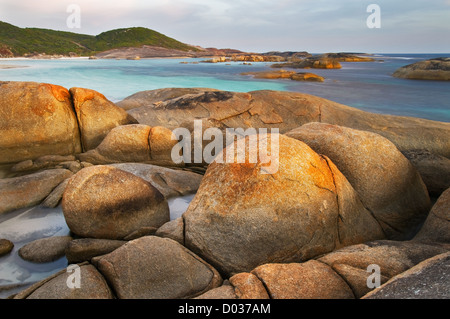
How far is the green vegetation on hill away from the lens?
67.0 m

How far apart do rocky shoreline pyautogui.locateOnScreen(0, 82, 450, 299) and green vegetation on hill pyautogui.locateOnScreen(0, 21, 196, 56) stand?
235ft

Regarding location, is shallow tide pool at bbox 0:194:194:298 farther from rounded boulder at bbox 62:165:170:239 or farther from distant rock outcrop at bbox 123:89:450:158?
distant rock outcrop at bbox 123:89:450:158

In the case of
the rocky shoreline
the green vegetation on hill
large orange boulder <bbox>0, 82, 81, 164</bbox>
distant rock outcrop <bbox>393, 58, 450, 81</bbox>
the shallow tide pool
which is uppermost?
the green vegetation on hill

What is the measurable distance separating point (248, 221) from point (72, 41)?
103822 mm

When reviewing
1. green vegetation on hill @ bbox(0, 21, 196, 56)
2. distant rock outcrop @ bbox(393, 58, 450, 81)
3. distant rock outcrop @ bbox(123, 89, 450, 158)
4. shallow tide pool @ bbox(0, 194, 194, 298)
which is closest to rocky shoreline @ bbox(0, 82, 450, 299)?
shallow tide pool @ bbox(0, 194, 194, 298)

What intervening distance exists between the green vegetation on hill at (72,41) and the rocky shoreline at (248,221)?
235ft

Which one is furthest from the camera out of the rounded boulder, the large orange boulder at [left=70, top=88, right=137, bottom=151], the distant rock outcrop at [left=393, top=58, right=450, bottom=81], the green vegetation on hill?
the green vegetation on hill

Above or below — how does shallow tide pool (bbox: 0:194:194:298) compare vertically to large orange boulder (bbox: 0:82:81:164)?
below

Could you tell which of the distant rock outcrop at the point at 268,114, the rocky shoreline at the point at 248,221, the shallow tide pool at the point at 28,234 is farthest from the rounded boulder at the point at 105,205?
the distant rock outcrop at the point at 268,114

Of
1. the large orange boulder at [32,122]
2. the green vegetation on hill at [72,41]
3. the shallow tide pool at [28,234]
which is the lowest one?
the shallow tide pool at [28,234]

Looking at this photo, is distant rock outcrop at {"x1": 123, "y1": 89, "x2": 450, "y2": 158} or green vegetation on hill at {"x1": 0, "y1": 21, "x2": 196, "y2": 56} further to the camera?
green vegetation on hill at {"x1": 0, "y1": 21, "x2": 196, "y2": 56}

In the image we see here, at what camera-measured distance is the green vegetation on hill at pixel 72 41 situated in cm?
6699

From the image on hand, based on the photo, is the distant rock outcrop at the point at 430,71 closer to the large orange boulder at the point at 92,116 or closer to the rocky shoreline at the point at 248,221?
the rocky shoreline at the point at 248,221

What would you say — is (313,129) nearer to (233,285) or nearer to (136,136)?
(233,285)
